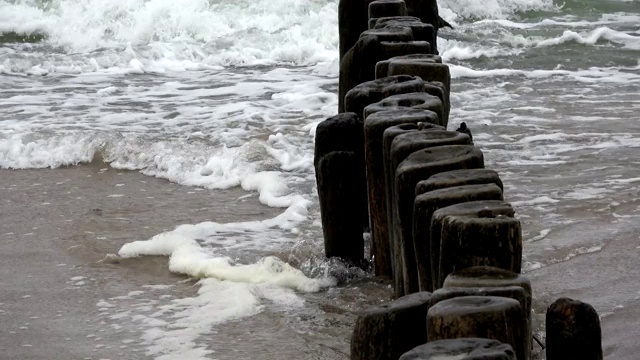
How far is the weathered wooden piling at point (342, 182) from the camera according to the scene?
17.1 ft

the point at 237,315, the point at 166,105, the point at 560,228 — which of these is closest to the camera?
the point at 237,315

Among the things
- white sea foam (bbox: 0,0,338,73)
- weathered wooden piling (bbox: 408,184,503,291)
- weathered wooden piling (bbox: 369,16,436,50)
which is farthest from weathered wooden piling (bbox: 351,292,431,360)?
white sea foam (bbox: 0,0,338,73)

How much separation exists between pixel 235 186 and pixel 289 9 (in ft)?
30.3

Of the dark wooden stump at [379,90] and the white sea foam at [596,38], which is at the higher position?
the dark wooden stump at [379,90]

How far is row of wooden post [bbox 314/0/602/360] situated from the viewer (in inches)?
96.9

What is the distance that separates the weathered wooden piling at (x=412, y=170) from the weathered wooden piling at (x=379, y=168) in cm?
37

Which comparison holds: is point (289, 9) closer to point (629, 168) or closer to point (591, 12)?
point (591, 12)

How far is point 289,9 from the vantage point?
16.6m

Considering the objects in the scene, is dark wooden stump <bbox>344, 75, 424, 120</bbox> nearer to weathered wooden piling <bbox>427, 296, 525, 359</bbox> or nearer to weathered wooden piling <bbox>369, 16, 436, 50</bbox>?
weathered wooden piling <bbox>369, 16, 436, 50</bbox>

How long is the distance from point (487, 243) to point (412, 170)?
0.76 metres

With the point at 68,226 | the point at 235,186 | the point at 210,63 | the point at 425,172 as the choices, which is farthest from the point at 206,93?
the point at 425,172

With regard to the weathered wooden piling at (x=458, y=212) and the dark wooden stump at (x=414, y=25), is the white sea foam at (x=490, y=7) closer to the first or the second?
the dark wooden stump at (x=414, y=25)

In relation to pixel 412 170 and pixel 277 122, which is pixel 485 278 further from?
pixel 277 122

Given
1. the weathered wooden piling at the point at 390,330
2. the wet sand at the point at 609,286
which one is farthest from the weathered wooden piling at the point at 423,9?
the weathered wooden piling at the point at 390,330
